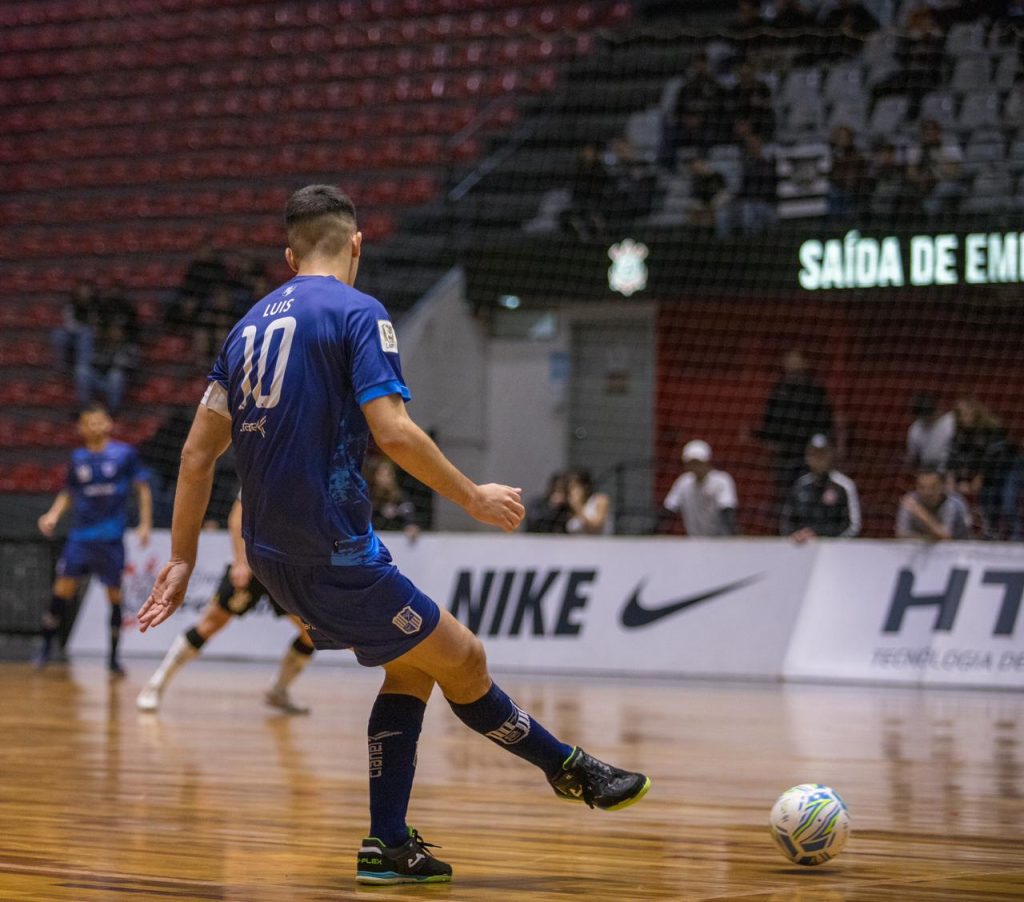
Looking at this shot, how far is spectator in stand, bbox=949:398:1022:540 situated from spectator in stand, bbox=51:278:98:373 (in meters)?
9.72

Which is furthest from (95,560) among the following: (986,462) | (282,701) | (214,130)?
(214,130)

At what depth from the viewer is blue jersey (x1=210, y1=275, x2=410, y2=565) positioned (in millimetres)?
4309

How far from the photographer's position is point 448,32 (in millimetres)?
21422

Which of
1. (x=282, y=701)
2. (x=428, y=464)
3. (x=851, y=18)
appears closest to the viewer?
(x=428, y=464)

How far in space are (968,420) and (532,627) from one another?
13.7ft

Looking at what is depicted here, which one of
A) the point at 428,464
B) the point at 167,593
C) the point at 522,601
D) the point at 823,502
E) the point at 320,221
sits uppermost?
the point at 320,221

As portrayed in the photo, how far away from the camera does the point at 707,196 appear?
17.0 meters

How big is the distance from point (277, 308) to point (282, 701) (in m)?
6.38

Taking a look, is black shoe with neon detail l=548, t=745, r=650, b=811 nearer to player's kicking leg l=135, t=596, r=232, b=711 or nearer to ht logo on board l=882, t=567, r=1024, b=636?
player's kicking leg l=135, t=596, r=232, b=711

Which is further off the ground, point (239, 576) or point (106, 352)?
point (239, 576)

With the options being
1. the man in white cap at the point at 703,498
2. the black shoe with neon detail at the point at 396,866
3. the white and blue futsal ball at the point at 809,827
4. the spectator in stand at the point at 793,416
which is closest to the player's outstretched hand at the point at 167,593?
the black shoe with neon detail at the point at 396,866

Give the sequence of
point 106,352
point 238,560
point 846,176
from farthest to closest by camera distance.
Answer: point 106,352, point 846,176, point 238,560

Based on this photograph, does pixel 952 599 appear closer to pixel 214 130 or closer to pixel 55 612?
pixel 55 612

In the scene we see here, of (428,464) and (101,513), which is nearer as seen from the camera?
(428,464)
